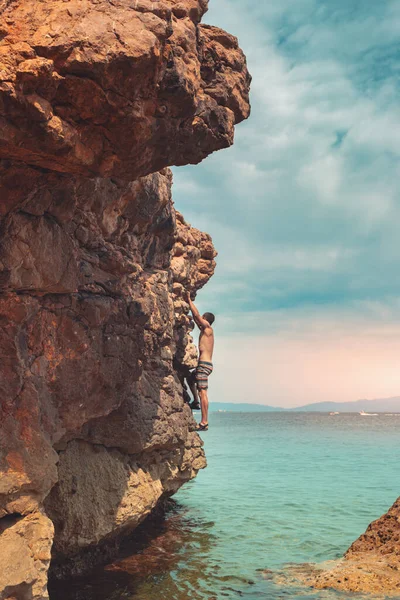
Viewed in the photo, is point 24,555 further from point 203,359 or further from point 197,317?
point 197,317

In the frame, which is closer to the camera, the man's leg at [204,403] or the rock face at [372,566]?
the rock face at [372,566]

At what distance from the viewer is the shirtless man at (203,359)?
43.3ft

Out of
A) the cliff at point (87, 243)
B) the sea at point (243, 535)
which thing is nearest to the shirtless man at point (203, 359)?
the sea at point (243, 535)

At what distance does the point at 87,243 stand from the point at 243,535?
28.4 feet

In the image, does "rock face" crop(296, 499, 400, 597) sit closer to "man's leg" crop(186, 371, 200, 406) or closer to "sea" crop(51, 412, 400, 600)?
"sea" crop(51, 412, 400, 600)

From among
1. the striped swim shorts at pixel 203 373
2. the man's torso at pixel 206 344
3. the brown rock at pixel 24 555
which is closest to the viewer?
the brown rock at pixel 24 555

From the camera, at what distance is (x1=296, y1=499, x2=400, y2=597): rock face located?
7.95 m

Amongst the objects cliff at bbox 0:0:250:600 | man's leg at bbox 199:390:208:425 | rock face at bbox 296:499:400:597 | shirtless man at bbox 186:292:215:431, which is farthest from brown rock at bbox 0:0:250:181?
man's leg at bbox 199:390:208:425

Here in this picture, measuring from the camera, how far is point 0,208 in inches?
212

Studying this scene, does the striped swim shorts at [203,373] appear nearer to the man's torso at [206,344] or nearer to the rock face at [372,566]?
the man's torso at [206,344]

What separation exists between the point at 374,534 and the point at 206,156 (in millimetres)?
7524

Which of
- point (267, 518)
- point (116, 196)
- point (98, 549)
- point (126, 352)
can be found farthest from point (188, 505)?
point (116, 196)

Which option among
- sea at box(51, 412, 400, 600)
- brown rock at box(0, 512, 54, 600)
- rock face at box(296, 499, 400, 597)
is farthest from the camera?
sea at box(51, 412, 400, 600)

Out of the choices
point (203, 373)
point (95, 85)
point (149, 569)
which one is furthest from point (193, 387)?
point (95, 85)
